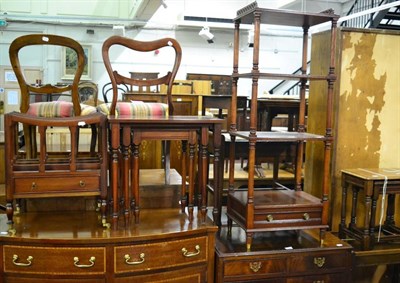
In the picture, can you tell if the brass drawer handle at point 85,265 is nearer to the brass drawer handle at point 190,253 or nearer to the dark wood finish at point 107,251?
the dark wood finish at point 107,251

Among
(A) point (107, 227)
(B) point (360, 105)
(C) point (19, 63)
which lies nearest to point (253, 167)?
(A) point (107, 227)

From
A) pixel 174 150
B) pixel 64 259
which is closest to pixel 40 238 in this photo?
pixel 64 259

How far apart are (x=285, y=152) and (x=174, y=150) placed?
2308 millimetres

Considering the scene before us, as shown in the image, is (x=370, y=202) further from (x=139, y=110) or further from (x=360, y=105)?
(x=139, y=110)

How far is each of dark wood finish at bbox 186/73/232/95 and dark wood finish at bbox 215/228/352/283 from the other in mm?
8111

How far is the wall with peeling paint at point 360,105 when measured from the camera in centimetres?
314

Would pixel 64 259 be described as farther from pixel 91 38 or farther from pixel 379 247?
pixel 91 38

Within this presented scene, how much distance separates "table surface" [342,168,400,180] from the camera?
9.48ft

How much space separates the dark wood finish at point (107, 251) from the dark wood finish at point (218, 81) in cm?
837

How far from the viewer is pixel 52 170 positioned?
2348 millimetres

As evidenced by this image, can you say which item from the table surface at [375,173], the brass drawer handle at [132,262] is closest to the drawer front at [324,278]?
the table surface at [375,173]

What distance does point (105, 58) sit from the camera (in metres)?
2.56

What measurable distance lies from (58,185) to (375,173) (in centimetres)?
223

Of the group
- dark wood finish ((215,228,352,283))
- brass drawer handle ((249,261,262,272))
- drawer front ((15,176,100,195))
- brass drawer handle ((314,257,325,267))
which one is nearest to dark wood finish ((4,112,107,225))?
drawer front ((15,176,100,195))
